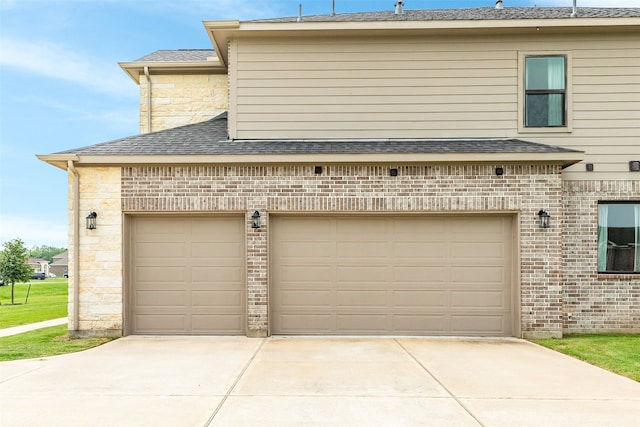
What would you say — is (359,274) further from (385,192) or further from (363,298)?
(385,192)

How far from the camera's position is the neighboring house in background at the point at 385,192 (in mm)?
8750

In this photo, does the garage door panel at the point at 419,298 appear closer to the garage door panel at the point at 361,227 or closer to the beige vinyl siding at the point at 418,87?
the garage door panel at the point at 361,227

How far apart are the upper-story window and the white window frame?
0.06 m

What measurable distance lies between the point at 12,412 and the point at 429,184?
7096 mm

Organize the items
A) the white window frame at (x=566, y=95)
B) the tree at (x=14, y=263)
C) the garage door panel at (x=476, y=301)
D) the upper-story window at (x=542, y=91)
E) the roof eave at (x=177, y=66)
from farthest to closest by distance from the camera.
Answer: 1. the tree at (x=14, y=263)
2. the roof eave at (x=177, y=66)
3. the upper-story window at (x=542, y=91)
4. the white window frame at (x=566, y=95)
5. the garage door panel at (x=476, y=301)

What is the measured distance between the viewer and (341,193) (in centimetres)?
882

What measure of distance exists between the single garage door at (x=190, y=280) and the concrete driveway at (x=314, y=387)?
2.83 feet

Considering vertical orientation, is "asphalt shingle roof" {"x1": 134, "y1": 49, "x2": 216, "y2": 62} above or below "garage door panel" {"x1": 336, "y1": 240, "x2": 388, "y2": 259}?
above

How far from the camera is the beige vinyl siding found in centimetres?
960

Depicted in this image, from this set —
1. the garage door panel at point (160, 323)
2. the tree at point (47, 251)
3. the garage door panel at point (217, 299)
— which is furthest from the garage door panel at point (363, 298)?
the tree at point (47, 251)

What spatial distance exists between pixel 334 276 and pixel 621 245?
5.86 metres

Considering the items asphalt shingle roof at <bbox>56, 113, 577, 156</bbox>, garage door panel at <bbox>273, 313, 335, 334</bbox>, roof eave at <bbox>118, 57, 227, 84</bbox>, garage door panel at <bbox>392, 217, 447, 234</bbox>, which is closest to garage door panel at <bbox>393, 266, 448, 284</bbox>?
garage door panel at <bbox>392, 217, 447, 234</bbox>

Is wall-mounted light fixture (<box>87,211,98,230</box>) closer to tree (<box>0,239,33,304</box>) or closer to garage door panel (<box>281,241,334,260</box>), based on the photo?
garage door panel (<box>281,241,334,260</box>)

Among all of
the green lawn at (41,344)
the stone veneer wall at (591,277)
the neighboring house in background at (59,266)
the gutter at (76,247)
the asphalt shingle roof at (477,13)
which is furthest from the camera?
the neighboring house in background at (59,266)
